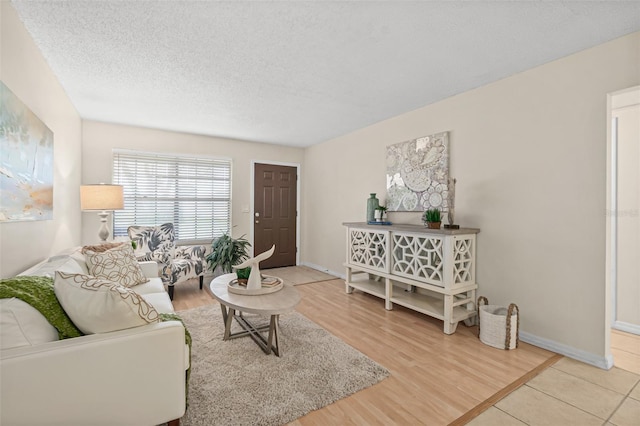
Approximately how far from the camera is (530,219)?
2557 millimetres

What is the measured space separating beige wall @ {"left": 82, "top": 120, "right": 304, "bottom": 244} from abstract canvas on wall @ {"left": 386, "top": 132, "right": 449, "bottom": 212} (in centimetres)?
256

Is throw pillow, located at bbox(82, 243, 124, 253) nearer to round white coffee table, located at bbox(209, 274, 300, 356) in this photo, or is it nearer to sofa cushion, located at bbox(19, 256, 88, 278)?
sofa cushion, located at bbox(19, 256, 88, 278)

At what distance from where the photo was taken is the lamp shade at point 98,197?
320 centimetres

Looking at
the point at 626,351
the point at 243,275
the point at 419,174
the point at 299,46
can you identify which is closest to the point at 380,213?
the point at 419,174

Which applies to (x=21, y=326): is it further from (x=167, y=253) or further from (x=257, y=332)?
(x=167, y=253)

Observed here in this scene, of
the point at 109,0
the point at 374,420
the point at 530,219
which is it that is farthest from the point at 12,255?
the point at 530,219

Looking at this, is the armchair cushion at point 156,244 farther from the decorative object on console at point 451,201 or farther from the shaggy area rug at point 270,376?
the decorative object on console at point 451,201

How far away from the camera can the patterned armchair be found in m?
3.67

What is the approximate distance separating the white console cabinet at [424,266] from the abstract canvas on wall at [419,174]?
45 cm

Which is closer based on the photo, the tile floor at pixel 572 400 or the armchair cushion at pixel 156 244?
the tile floor at pixel 572 400

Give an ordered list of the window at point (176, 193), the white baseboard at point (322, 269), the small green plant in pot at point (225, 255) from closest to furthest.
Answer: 1. the window at point (176, 193)
2. the small green plant in pot at point (225, 255)
3. the white baseboard at point (322, 269)

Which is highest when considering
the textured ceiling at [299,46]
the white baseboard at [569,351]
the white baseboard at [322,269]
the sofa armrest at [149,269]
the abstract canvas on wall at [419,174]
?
the textured ceiling at [299,46]

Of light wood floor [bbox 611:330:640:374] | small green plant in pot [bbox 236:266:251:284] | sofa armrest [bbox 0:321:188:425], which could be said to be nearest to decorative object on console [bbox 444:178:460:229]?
light wood floor [bbox 611:330:640:374]

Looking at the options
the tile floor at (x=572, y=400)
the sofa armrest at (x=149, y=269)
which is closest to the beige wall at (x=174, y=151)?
the sofa armrest at (x=149, y=269)
